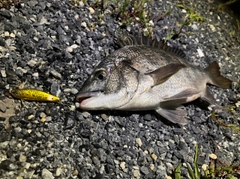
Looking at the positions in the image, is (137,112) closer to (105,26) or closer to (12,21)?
(105,26)

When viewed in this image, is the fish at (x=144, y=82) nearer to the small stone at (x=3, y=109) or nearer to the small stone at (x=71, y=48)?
the small stone at (x=71, y=48)

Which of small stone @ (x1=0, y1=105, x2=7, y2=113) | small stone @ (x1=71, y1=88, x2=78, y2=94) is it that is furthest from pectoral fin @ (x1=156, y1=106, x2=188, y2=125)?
small stone @ (x1=0, y1=105, x2=7, y2=113)

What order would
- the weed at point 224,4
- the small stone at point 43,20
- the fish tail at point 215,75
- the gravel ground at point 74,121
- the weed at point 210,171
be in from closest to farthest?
the gravel ground at point 74,121
the weed at point 210,171
the small stone at point 43,20
the fish tail at point 215,75
the weed at point 224,4

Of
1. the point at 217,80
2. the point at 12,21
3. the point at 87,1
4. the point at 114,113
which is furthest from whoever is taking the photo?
the point at 87,1

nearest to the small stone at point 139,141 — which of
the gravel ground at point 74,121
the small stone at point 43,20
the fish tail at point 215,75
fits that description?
the gravel ground at point 74,121

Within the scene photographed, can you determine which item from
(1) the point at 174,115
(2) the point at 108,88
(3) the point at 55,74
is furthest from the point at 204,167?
(3) the point at 55,74

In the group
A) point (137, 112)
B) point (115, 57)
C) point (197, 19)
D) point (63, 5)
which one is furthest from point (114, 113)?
point (197, 19)

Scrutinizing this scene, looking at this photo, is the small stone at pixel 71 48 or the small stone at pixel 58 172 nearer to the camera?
the small stone at pixel 58 172
